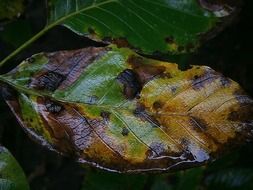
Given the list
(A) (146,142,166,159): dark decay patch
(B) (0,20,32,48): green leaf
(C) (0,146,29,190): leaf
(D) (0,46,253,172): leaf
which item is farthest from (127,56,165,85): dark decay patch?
(B) (0,20,32,48): green leaf

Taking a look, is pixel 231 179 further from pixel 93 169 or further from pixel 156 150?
pixel 156 150

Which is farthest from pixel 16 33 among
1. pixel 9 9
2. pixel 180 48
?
pixel 180 48

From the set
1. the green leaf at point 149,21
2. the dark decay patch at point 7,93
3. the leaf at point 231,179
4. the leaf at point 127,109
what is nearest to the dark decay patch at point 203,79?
the leaf at point 127,109

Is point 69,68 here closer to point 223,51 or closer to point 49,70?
point 49,70

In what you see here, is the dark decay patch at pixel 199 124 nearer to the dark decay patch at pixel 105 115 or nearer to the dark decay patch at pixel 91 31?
the dark decay patch at pixel 105 115

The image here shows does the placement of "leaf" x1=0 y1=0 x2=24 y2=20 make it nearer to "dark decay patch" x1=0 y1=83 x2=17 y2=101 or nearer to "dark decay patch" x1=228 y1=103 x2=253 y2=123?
"dark decay patch" x1=0 y1=83 x2=17 y2=101

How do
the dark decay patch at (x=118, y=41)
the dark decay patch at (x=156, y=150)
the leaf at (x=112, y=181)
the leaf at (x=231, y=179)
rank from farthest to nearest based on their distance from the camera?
the leaf at (x=231, y=179)
the leaf at (x=112, y=181)
the dark decay patch at (x=118, y=41)
the dark decay patch at (x=156, y=150)
